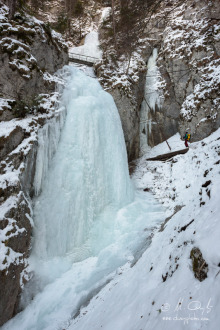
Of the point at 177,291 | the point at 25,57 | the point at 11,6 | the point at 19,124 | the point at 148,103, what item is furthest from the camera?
the point at 148,103

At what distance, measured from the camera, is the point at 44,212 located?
20.2ft

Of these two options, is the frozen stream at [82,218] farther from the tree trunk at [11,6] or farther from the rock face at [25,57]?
the tree trunk at [11,6]

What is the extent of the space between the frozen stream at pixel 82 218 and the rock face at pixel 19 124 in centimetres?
60

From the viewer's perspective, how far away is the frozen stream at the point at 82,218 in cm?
474

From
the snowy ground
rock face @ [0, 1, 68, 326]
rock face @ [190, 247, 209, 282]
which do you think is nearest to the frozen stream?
rock face @ [0, 1, 68, 326]

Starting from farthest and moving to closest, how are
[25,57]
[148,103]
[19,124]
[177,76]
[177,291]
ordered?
1. [148,103]
2. [177,76]
3. [25,57]
4. [19,124]
5. [177,291]

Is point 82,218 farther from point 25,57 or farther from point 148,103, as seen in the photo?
point 148,103

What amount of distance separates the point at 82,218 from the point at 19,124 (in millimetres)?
4028

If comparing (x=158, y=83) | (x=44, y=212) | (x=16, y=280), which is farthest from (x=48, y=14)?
(x=16, y=280)

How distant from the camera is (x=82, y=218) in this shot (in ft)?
22.4

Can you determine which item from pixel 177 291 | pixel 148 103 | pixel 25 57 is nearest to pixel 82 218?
pixel 177 291

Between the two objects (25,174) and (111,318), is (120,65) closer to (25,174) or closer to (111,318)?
(25,174)

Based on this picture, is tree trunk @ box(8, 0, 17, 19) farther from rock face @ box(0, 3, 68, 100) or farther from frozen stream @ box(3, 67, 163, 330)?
frozen stream @ box(3, 67, 163, 330)

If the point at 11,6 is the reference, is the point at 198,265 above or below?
below
